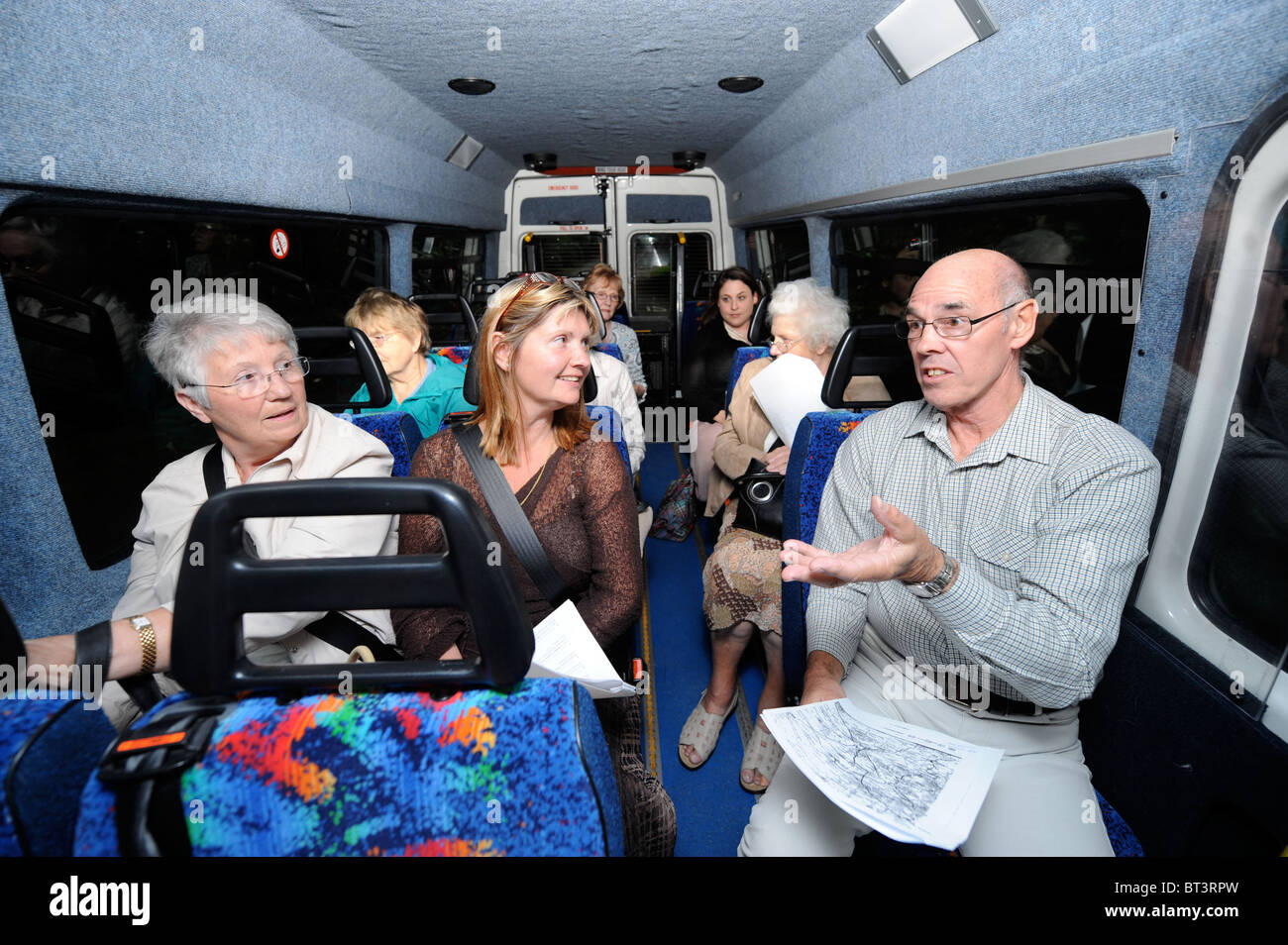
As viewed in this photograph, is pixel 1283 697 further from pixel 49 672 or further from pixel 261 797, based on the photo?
pixel 49 672

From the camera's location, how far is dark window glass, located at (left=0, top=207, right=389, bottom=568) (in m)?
2.17

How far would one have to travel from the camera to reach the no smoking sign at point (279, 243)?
3.57 metres

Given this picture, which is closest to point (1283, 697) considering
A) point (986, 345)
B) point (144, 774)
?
point (986, 345)

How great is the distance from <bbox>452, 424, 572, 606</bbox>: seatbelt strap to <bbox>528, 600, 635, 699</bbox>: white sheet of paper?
244 mm

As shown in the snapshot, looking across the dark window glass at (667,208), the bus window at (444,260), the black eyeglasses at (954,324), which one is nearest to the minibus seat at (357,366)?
the black eyeglasses at (954,324)

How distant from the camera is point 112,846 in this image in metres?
0.90

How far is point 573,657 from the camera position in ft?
5.29

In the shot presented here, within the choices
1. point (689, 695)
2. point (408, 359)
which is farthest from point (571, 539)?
point (408, 359)

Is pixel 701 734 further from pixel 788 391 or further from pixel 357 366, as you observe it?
pixel 357 366

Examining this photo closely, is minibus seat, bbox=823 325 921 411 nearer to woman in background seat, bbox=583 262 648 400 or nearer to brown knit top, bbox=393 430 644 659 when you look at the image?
brown knit top, bbox=393 430 644 659

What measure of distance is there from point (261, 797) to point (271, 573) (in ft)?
0.98

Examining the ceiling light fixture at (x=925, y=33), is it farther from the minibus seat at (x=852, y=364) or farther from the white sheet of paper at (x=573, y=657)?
the white sheet of paper at (x=573, y=657)

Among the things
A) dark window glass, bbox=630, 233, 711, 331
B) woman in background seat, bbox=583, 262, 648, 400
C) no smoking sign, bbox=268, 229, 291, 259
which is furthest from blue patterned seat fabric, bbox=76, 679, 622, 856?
dark window glass, bbox=630, 233, 711, 331

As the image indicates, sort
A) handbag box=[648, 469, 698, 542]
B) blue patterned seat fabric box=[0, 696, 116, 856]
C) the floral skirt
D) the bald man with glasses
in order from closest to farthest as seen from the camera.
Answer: blue patterned seat fabric box=[0, 696, 116, 856] < the bald man with glasses < the floral skirt < handbag box=[648, 469, 698, 542]
